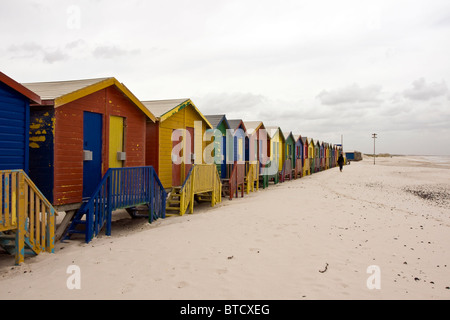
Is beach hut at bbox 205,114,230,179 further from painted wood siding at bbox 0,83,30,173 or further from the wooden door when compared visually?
painted wood siding at bbox 0,83,30,173

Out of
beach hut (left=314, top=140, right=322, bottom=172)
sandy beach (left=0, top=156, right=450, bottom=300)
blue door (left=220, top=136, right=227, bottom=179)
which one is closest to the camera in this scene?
sandy beach (left=0, top=156, right=450, bottom=300)

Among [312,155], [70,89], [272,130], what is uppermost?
[272,130]

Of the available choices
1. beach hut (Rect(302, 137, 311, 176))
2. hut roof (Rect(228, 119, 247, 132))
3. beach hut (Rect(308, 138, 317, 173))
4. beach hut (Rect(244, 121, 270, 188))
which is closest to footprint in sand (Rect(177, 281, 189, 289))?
hut roof (Rect(228, 119, 247, 132))

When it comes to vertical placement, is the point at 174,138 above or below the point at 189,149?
above

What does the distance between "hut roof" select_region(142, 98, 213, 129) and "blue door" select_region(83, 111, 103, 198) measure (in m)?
2.74

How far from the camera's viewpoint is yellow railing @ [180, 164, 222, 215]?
12.0m

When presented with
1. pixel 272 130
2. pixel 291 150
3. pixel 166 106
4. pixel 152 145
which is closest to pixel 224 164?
pixel 166 106

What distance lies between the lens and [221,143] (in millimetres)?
16750

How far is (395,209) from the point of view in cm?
1251

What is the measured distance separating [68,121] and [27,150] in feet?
4.05

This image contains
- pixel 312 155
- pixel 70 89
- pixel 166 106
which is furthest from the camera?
pixel 312 155

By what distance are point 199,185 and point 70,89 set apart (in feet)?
20.0

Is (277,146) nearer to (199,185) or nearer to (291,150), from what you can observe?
(291,150)
